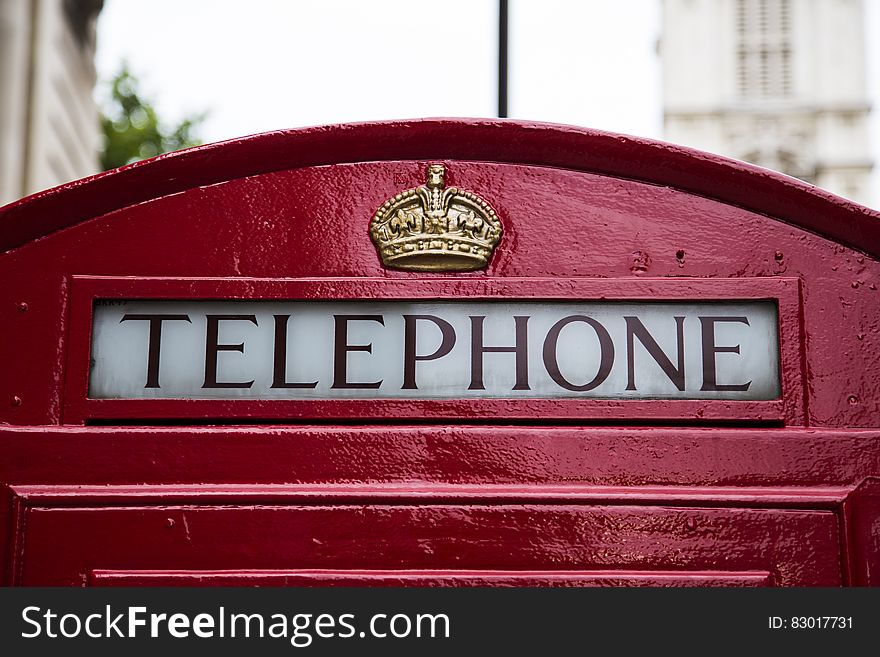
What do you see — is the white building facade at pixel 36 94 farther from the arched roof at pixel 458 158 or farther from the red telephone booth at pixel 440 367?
the red telephone booth at pixel 440 367

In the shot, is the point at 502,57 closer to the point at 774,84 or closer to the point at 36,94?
the point at 36,94

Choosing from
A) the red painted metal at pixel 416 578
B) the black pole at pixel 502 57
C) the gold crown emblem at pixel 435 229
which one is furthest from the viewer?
the black pole at pixel 502 57

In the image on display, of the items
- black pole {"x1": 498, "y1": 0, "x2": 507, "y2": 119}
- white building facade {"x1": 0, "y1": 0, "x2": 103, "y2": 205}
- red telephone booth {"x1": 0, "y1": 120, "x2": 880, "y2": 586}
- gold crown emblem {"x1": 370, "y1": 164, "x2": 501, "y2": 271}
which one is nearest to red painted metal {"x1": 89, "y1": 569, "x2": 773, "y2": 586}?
red telephone booth {"x1": 0, "y1": 120, "x2": 880, "y2": 586}

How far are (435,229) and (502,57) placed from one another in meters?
0.88

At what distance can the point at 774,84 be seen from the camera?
93.1ft

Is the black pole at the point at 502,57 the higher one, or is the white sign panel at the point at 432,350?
the black pole at the point at 502,57

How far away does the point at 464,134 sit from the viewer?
5.70 ft

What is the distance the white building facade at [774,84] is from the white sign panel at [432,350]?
26.2 meters

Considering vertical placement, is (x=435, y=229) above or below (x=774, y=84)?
below

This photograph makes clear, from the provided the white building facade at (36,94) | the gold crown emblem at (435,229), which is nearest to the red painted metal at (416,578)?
the gold crown emblem at (435,229)

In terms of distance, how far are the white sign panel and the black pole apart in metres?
0.90

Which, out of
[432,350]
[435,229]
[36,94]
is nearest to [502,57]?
[435,229]

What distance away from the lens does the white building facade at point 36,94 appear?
250 inches

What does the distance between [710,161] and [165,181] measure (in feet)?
3.19
